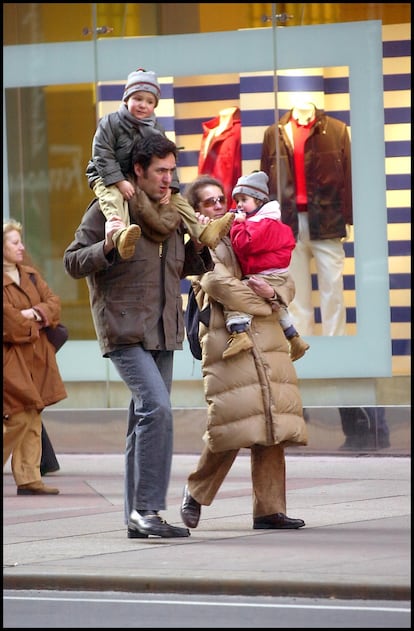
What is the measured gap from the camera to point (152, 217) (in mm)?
8289

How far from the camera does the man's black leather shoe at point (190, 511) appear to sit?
8.53 metres

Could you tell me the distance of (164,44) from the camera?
1372 cm

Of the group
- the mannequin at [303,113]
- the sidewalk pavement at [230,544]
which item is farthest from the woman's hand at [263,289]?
the mannequin at [303,113]

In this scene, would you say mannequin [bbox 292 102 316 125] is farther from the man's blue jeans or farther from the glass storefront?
the man's blue jeans

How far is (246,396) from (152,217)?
1116mm

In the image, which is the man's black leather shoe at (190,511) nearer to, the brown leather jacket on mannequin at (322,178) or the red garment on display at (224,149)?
the brown leather jacket on mannequin at (322,178)

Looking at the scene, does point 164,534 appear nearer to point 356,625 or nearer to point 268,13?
point 356,625

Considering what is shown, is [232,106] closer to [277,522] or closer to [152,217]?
[152,217]

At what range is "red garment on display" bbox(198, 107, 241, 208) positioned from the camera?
1357 cm

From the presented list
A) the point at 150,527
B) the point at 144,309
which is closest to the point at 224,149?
the point at 144,309

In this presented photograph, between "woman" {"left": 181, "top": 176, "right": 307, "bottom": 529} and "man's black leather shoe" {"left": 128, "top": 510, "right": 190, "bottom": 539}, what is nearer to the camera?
"man's black leather shoe" {"left": 128, "top": 510, "right": 190, "bottom": 539}

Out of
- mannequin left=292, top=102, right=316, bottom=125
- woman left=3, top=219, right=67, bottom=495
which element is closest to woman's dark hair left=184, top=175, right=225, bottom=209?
woman left=3, top=219, right=67, bottom=495

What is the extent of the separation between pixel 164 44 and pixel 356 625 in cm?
850

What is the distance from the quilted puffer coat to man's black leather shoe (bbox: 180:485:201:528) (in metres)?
0.39
